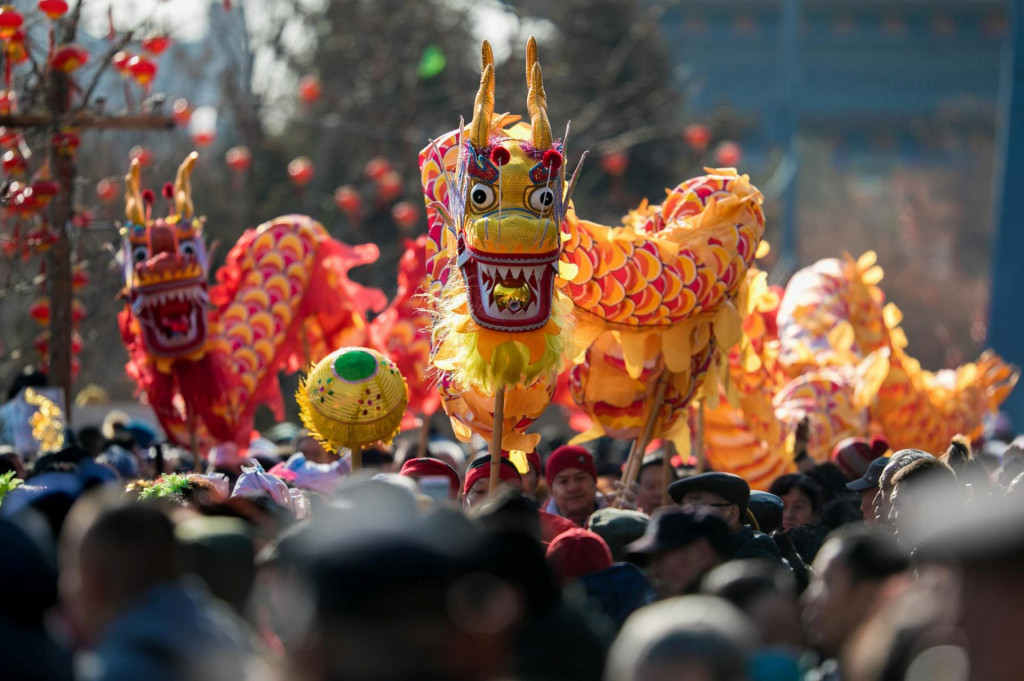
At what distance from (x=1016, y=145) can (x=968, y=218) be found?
56.2 ft

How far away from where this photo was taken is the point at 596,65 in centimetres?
1961

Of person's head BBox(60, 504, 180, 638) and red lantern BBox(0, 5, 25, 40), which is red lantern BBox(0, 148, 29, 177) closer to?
red lantern BBox(0, 5, 25, 40)

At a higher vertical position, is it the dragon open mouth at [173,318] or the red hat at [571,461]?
the dragon open mouth at [173,318]

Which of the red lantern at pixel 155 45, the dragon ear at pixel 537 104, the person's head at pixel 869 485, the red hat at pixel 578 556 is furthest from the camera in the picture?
the red lantern at pixel 155 45

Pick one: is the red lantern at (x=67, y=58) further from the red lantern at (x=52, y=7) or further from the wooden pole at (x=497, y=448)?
the wooden pole at (x=497, y=448)

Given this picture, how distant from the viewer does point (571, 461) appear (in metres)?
5.68

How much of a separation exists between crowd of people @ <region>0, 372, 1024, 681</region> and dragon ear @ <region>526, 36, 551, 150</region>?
1.76 metres


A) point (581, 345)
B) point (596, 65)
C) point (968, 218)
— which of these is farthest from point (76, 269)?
point (968, 218)

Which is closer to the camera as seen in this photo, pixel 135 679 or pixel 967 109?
pixel 135 679

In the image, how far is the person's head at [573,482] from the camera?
18.6 feet

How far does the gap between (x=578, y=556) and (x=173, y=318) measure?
163 inches

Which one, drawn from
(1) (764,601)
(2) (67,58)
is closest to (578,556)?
(1) (764,601)

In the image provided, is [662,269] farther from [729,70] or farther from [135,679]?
[729,70]

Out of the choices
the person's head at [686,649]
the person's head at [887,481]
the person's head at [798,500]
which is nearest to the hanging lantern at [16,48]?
the person's head at [798,500]
